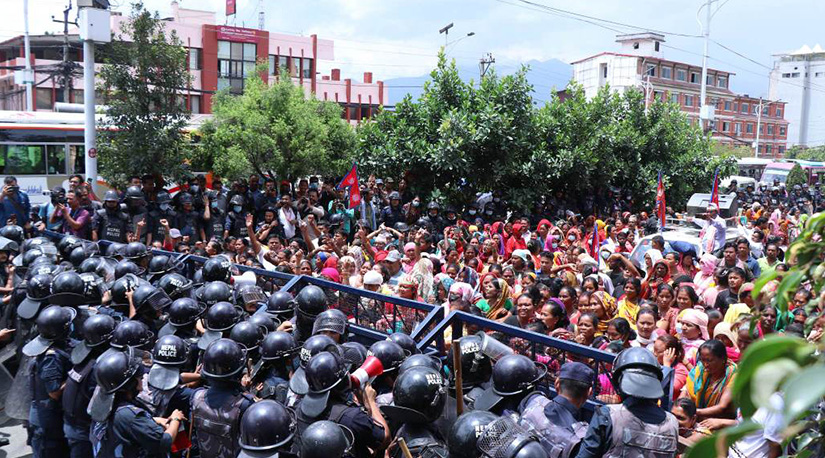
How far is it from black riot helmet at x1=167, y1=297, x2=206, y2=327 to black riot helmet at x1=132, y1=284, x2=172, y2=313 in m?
0.22

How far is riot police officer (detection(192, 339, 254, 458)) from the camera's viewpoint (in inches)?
183

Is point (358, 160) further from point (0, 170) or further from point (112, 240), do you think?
point (0, 170)

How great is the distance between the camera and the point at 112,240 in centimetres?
1051

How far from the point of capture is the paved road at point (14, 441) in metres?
7.06

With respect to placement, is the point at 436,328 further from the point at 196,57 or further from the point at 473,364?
the point at 196,57

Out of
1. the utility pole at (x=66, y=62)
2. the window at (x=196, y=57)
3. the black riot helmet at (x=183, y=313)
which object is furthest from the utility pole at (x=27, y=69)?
the black riot helmet at (x=183, y=313)

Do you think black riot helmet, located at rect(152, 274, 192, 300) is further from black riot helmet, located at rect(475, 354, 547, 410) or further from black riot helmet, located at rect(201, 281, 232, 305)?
black riot helmet, located at rect(475, 354, 547, 410)

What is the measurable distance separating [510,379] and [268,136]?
57.0 ft

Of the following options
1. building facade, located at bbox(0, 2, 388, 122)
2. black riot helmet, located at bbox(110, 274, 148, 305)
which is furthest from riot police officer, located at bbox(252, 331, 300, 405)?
building facade, located at bbox(0, 2, 388, 122)

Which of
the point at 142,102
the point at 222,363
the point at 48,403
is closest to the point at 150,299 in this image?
the point at 48,403

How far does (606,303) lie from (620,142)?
14.5 metres

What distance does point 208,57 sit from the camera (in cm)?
4531

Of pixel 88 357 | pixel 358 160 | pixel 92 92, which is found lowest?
pixel 88 357

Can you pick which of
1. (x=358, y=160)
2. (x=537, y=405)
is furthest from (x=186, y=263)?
(x=358, y=160)
